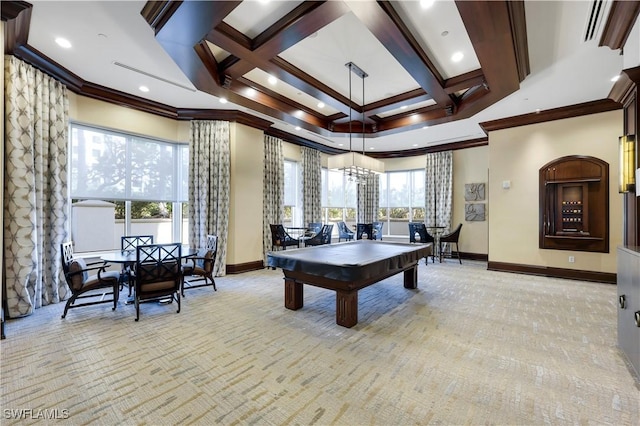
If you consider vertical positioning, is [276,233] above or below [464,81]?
below

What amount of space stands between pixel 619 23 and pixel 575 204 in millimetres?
3748

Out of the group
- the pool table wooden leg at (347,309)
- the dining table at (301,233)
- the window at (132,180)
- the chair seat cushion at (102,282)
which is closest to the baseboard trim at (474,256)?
the dining table at (301,233)

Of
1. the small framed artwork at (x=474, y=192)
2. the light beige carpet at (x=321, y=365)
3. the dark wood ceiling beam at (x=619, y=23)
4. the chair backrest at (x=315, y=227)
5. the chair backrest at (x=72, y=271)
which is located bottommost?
the light beige carpet at (x=321, y=365)

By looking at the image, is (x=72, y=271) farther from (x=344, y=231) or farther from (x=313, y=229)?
(x=344, y=231)

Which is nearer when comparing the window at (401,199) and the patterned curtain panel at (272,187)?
the patterned curtain panel at (272,187)

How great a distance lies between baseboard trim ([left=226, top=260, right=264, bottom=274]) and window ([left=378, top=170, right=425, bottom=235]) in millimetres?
5062

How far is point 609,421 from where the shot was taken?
5.97ft

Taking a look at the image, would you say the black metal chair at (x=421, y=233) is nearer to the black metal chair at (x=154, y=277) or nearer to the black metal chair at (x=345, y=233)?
the black metal chair at (x=345, y=233)

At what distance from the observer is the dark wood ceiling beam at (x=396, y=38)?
8.96 feet

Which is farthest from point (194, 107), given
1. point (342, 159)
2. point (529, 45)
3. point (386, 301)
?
point (529, 45)

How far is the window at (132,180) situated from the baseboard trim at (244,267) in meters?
1.25

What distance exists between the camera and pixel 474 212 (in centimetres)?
795

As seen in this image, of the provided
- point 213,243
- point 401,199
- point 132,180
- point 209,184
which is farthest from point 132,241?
point 401,199

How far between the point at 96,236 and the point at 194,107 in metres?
2.99
